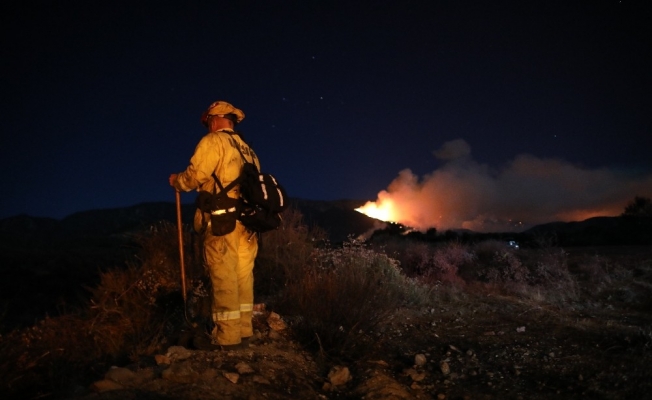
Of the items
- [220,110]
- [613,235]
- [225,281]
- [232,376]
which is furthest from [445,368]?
[613,235]

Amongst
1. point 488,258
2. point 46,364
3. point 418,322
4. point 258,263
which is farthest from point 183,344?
point 488,258

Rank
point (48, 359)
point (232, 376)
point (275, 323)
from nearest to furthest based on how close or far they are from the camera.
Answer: point (232, 376), point (48, 359), point (275, 323)

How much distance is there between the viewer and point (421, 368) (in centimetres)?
495

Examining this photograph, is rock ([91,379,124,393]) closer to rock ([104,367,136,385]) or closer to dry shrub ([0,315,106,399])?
rock ([104,367,136,385])

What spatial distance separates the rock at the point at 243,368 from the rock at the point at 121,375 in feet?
2.68

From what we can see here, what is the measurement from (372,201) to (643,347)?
1851 centimetres

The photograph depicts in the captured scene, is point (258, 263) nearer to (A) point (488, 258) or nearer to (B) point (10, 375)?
(B) point (10, 375)

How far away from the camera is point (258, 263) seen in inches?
358

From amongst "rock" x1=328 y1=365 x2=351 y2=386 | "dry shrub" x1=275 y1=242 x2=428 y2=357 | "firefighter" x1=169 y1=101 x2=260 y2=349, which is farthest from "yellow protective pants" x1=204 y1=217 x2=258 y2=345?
"rock" x1=328 y1=365 x2=351 y2=386

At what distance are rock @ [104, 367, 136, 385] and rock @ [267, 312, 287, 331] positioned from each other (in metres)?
2.00

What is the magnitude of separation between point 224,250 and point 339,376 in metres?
1.57

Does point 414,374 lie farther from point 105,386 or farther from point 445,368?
point 105,386

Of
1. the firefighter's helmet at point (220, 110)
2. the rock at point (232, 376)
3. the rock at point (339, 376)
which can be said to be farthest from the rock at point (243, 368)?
the firefighter's helmet at point (220, 110)

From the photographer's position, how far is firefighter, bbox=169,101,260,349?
4.69 m
